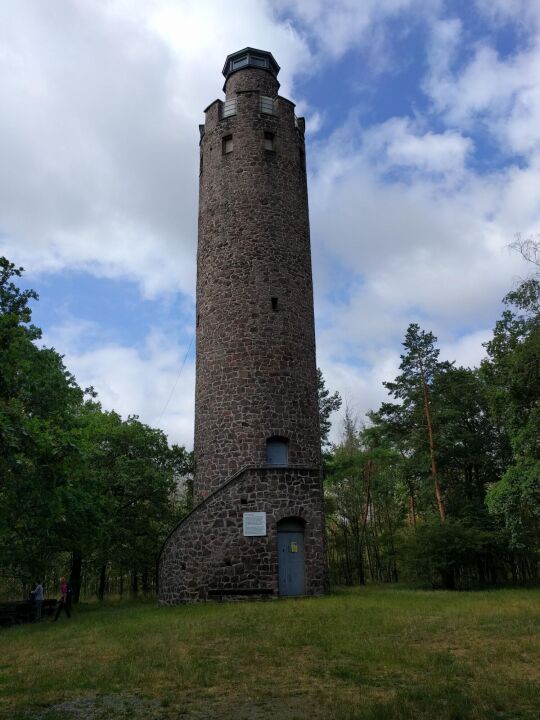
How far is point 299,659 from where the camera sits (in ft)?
25.0

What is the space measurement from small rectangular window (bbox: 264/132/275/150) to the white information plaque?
510 inches

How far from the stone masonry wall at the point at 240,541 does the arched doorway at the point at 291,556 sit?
0.21 metres

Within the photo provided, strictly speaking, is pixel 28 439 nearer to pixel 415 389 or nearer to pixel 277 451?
pixel 277 451

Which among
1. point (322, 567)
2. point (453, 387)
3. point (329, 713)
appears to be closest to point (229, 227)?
point (322, 567)

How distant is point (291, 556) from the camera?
54.9ft

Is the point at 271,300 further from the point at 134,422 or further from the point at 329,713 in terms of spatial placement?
the point at 329,713

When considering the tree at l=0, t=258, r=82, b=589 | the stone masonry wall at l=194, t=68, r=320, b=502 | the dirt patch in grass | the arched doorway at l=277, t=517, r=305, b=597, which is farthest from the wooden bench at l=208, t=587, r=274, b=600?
the dirt patch in grass

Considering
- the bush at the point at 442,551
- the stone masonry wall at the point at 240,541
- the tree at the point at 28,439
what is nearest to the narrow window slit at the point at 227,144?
the tree at the point at 28,439

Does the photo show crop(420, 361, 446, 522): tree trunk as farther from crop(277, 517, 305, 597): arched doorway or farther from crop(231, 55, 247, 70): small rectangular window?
crop(231, 55, 247, 70): small rectangular window

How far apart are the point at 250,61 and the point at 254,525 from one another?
17.7 metres

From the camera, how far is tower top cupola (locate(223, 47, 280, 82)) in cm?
2305

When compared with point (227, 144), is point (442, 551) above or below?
below

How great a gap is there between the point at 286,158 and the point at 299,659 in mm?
17701

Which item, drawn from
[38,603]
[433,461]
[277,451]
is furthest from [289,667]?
[433,461]
